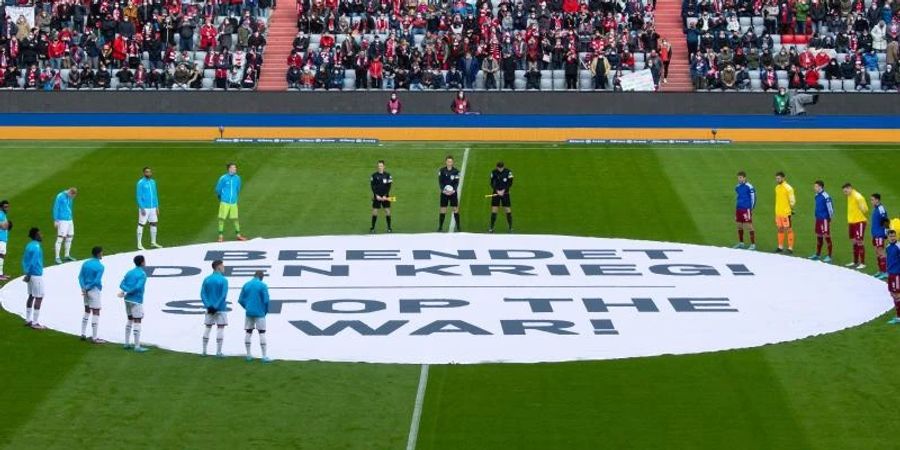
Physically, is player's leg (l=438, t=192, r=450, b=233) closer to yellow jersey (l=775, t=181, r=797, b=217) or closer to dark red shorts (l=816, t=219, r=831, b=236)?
yellow jersey (l=775, t=181, r=797, b=217)

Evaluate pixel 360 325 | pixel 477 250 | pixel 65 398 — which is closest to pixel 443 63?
pixel 477 250

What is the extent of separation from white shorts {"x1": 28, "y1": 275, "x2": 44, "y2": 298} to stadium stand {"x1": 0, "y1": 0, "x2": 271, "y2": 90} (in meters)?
31.7

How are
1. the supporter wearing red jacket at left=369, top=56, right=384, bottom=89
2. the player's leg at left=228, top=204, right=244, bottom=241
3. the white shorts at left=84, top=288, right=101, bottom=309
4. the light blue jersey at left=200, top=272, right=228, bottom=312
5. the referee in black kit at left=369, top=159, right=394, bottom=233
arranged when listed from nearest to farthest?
the light blue jersey at left=200, top=272, right=228, bottom=312, the white shorts at left=84, top=288, right=101, bottom=309, the player's leg at left=228, top=204, right=244, bottom=241, the referee in black kit at left=369, top=159, right=394, bottom=233, the supporter wearing red jacket at left=369, top=56, right=384, bottom=89

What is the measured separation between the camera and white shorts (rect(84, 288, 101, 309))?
2567 cm

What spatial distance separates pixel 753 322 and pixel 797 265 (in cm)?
565

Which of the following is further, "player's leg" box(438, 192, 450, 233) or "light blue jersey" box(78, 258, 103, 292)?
"player's leg" box(438, 192, 450, 233)

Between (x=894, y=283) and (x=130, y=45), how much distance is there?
127 feet

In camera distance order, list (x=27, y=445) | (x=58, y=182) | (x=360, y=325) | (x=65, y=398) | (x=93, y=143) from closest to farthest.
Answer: (x=27, y=445)
(x=65, y=398)
(x=360, y=325)
(x=58, y=182)
(x=93, y=143)

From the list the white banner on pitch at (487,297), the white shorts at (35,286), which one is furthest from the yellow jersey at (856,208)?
the white shorts at (35,286)

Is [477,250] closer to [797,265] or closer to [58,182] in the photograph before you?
[797,265]

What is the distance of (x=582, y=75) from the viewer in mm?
59469

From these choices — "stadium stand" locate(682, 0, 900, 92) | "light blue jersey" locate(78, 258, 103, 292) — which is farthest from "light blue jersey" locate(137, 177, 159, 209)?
"stadium stand" locate(682, 0, 900, 92)

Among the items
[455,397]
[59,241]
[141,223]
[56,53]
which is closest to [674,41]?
[56,53]

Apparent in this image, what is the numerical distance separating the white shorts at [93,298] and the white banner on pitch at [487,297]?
95 centimetres
